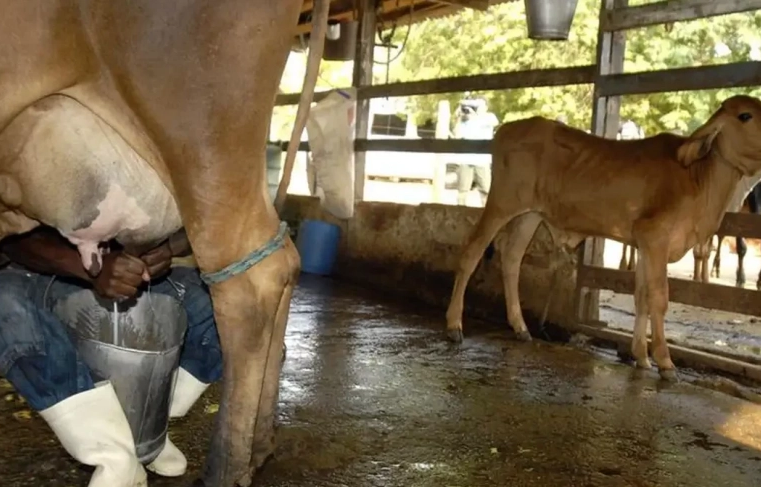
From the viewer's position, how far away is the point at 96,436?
7.18 ft

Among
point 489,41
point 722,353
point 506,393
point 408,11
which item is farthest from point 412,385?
point 489,41

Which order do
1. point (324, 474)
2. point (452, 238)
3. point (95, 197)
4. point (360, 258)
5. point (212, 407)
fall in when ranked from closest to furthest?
point (95, 197) → point (324, 474) → point (212, 407) → point (452, 238) → point (360, 258)

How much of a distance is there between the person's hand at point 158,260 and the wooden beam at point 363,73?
5026mm

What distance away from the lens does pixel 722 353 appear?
481 centimetres

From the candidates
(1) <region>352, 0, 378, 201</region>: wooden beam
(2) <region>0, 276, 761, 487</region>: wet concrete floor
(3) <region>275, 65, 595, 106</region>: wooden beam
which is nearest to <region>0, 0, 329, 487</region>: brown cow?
(2) <region>0, 276, 761, 487</region>: wet concrete floor

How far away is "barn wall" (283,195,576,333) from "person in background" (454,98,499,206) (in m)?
3.54

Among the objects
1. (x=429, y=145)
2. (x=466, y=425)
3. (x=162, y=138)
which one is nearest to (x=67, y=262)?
(x=162, y=138)

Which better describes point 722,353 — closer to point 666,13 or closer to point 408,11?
point 666,13

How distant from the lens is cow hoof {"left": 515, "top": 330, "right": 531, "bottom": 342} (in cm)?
520

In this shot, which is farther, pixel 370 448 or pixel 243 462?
pixel 370 448

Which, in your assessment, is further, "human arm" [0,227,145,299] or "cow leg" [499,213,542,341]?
"cow leg" [499,213,542,341]

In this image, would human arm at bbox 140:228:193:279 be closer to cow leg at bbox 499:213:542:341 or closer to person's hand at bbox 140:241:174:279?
person's hand at bbox 140:241:174:279

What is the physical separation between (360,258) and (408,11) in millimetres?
2631

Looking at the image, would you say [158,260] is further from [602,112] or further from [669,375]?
[602,112]
